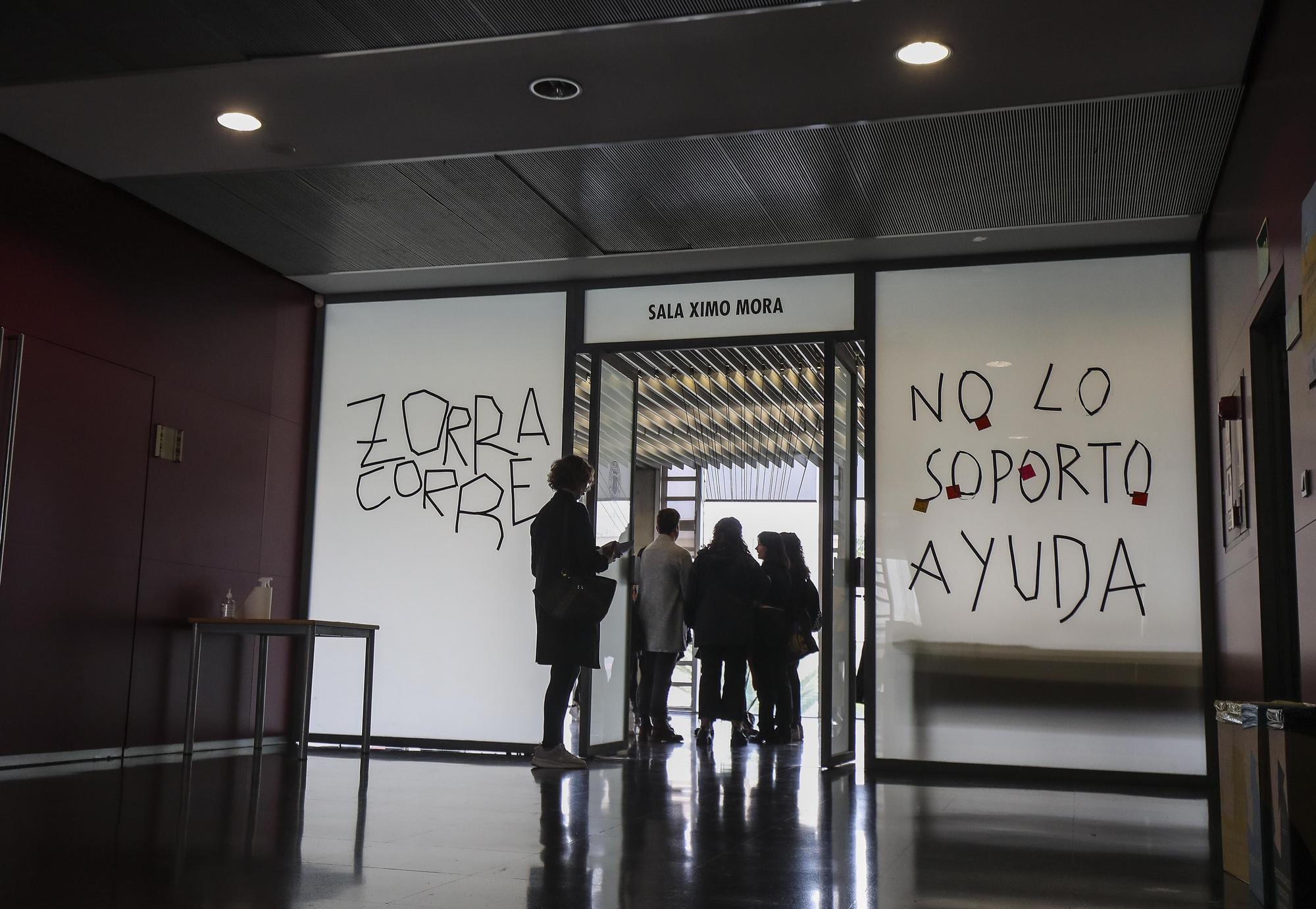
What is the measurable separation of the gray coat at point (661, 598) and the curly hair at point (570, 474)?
129 centimetres

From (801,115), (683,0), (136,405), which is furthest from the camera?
(136,405)

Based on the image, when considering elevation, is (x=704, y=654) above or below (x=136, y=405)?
below

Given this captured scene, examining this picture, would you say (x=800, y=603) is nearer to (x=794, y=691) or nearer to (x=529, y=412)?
(x=794, y=691)

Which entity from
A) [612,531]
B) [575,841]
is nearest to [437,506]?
[612,531]

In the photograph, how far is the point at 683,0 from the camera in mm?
3768

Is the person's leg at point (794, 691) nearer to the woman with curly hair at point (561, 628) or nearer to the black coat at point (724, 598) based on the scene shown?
the black coat at point (724, 598)

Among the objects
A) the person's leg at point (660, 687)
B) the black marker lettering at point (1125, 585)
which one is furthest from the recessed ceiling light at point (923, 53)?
the person's leg at point (660, 687)

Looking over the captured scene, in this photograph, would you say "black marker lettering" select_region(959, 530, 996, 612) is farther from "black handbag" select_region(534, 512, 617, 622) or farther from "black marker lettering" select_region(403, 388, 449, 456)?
"black marker lettering" select_region(403, 388, 449, 456)

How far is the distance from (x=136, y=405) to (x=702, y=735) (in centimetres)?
355

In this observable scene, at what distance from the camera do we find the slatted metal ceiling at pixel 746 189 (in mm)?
4793

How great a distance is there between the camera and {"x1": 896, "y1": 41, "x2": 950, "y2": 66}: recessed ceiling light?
13.3 feet

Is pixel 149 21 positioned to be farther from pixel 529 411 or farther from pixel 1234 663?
pixel 1234 663

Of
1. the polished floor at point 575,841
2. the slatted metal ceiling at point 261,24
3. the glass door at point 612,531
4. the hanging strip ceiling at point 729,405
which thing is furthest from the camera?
the hanging strip ceiling at point 729,405

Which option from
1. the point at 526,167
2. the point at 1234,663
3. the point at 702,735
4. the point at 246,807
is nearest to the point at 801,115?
the point at 526,167
